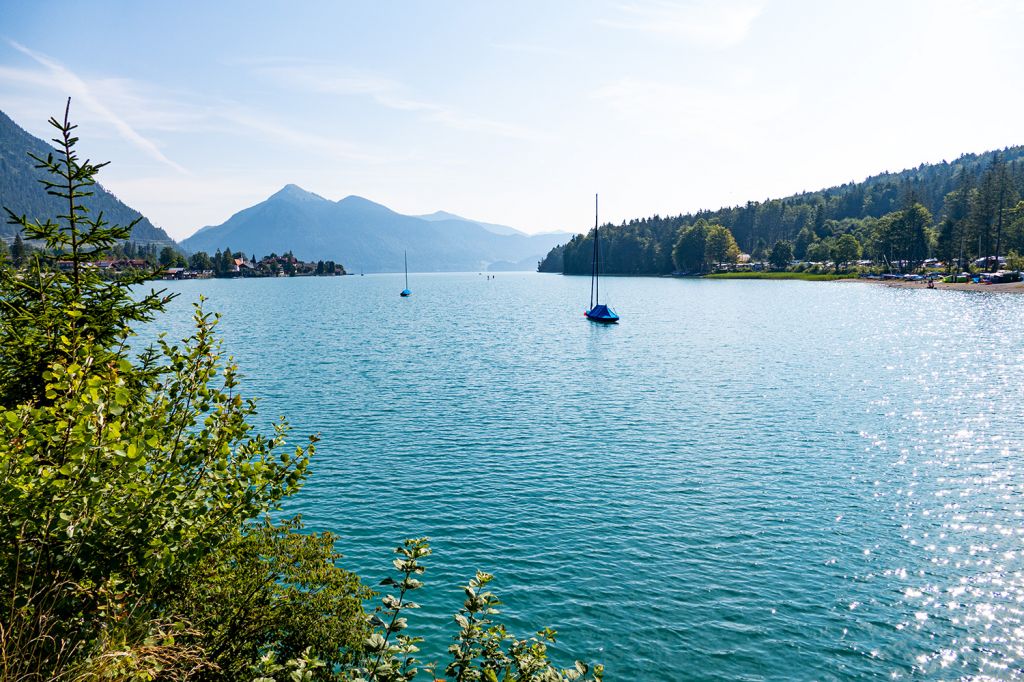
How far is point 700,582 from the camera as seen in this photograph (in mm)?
22766

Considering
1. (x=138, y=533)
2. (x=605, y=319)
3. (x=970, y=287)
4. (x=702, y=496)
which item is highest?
(x=970, y=287)

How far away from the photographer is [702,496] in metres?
30.8

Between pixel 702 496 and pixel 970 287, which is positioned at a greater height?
pixel 970 287

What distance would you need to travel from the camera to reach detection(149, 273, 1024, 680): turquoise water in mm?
19875

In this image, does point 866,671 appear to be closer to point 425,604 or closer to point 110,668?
point 425,604

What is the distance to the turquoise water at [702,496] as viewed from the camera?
65.2 feet

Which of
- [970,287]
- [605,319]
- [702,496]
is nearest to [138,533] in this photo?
[702,496]

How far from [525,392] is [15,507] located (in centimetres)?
4789

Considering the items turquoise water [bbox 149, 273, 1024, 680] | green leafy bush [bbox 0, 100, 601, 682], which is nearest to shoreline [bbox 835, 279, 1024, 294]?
turquoise water [bbox 149, 273, 1024, 680]

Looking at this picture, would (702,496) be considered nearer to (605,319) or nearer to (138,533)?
(138,533)

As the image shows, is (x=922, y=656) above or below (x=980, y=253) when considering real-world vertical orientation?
below

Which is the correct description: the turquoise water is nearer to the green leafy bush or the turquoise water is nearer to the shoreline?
the green leafy bush

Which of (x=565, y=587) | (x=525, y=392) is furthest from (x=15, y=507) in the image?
(x=525, y=392)

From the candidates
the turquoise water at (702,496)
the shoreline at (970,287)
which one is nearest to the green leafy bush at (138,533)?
the turquoise water at (702,496)
